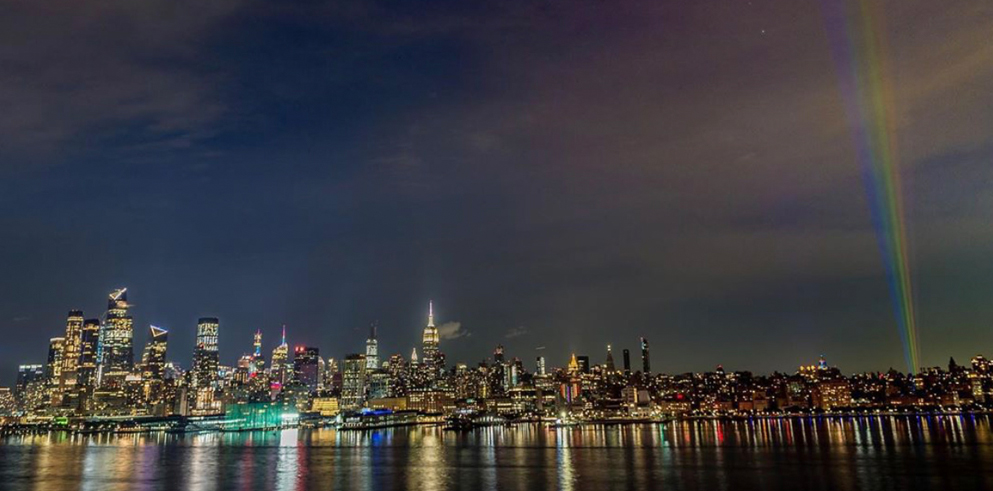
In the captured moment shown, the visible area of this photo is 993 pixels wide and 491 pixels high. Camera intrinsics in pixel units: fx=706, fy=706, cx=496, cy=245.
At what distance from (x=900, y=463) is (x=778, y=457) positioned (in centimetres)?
1136

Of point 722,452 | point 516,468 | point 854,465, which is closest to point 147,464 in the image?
point 516,468

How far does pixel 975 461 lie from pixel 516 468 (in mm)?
38020

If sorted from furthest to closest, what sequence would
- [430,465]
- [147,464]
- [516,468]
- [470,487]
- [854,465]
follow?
[147,464]
[430,465]
[516,468]
[854,465]
[470,487]

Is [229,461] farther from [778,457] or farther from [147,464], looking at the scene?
[778,457]

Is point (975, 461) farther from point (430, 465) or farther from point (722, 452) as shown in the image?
point (430, 465)

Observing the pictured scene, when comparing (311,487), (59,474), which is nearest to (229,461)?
(59,474)

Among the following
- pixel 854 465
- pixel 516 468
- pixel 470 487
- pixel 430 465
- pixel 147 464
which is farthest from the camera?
pixel 147 464

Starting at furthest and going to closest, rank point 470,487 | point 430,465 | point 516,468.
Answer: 1. point 430,465
2. point 516,468
3. point 470,487

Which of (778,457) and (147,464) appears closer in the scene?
(778,457)

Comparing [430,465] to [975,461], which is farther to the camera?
[430,465]

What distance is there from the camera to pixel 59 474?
63.3 metres

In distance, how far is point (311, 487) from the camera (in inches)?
1978

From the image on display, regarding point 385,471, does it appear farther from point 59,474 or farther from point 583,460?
point 59,474

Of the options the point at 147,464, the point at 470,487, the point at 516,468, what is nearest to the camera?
the point at 470,487
